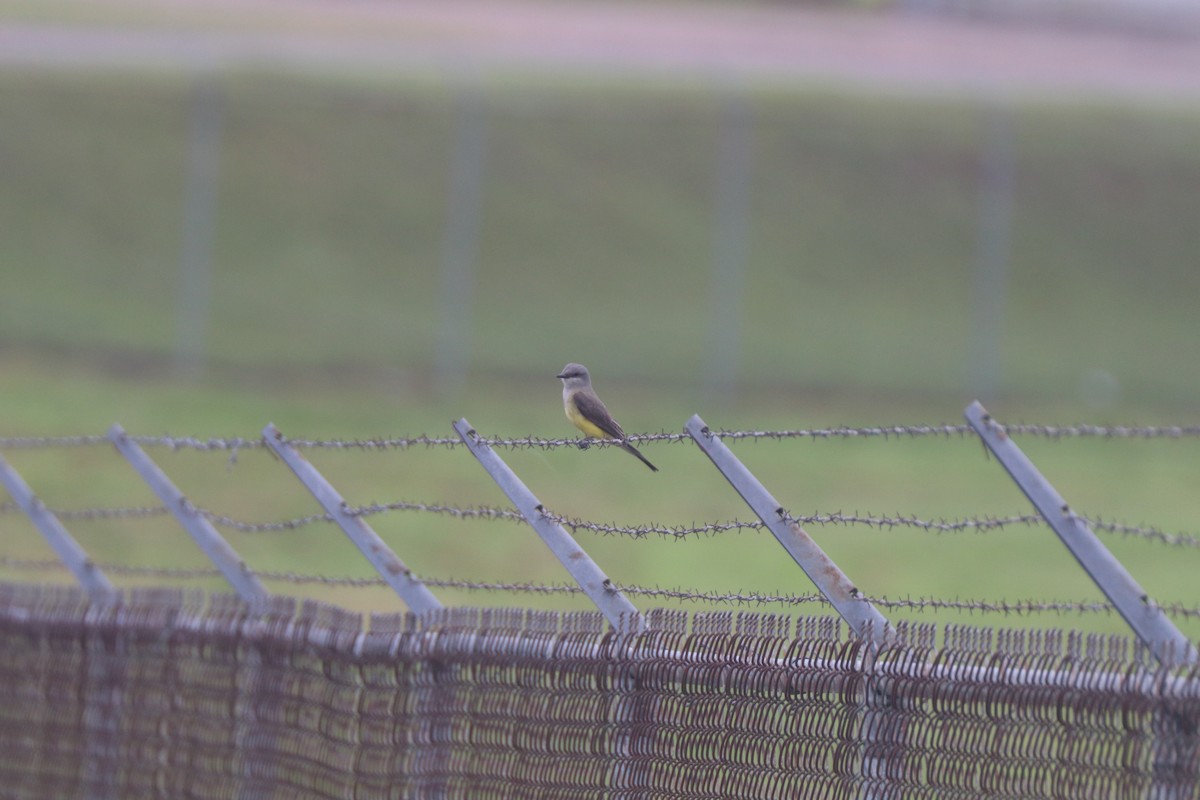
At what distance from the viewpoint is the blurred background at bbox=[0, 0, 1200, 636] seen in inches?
687

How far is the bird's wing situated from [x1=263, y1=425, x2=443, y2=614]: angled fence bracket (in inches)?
80.2

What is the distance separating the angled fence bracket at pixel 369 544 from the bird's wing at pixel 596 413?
6.68 feet

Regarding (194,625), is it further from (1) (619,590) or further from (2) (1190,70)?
(2) (1190,70)

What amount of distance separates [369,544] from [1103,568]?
8.37ft

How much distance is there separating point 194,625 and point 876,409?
17097 mm

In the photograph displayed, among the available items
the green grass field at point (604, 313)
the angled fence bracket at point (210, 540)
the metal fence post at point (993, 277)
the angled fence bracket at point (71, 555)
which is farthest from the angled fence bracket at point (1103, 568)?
the metal fence post at point (993, 277)

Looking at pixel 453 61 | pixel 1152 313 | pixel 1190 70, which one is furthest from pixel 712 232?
pixel 1190 70

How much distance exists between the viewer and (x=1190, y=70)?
1459 inches

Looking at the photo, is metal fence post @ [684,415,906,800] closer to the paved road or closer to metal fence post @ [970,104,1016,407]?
metal fence post @ [970,104,1016,407]

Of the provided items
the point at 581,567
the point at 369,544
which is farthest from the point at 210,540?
the point at 581,567

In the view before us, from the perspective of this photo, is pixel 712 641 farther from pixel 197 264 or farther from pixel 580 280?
pixel 580 280

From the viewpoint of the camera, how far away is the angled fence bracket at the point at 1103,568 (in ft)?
12.7

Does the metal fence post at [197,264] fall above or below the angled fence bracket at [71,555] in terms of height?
below

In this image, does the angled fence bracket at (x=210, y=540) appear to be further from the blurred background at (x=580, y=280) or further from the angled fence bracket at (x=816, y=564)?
the blurred background at (x=580, y=280)
